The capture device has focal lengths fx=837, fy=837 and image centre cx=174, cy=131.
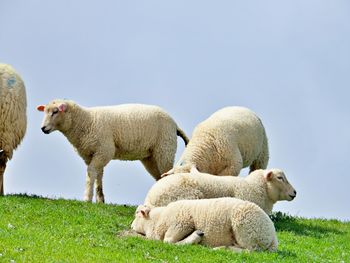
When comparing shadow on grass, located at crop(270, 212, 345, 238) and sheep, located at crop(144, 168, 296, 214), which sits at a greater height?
sheep, located at crop(144, 168, 296, 214)

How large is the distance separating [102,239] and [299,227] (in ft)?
18.3

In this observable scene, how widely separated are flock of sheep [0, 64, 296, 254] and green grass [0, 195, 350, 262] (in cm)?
83

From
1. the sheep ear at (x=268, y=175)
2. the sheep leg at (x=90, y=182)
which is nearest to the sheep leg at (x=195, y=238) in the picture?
the sheep ear at (x=268, y=175)

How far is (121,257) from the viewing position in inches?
449

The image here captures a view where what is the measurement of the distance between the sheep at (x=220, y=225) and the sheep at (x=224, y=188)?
1.33m

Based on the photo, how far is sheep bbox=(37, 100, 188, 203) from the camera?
18969 millimetres

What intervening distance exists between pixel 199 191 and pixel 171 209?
1.62 m

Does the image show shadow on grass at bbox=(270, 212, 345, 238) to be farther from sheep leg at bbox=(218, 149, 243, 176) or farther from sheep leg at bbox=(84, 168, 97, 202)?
sheep leg at bbox=(84, 168, 97, 202)

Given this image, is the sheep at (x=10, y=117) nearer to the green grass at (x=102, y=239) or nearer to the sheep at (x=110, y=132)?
the sheep at (x=110, y=132)

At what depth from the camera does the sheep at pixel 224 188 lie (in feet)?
48.0

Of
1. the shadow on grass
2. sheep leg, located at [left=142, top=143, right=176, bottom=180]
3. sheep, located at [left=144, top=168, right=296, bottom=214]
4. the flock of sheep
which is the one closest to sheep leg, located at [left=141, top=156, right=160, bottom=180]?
the flock of sheep

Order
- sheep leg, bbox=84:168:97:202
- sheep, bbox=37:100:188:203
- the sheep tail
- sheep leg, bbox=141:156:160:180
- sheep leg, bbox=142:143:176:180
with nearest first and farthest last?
Answer: sheep leg, bbox=84:168:97:202 < sheep, bbox=37:100:188:203 < sheep leg, bbox=142:143:176:180 < sheep leg, bbox=141:156:160:180 < the sheep tail

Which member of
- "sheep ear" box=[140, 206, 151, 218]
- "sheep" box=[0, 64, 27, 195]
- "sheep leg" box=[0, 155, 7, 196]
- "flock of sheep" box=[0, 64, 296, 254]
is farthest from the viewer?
"sheep leg" box=[0, 155, 7, 196]

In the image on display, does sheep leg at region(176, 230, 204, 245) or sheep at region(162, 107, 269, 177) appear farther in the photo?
sheep at region(162, 107, 269, 177)
